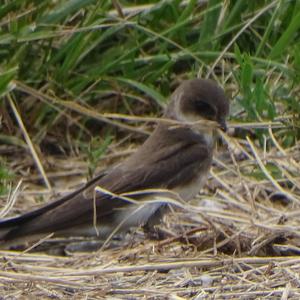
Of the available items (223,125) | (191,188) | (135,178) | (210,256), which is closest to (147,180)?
(135,178)

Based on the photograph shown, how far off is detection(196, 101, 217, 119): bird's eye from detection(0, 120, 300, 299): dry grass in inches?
5.5

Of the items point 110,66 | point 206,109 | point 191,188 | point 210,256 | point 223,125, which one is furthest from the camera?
point 110,66

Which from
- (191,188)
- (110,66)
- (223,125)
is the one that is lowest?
(191,188)

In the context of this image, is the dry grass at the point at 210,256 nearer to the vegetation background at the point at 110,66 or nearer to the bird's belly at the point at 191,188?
the bird's belly at the point at 191,188

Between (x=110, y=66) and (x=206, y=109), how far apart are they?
632 millimetres

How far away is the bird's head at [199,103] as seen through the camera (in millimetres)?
5875

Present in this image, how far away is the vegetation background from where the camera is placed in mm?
6188

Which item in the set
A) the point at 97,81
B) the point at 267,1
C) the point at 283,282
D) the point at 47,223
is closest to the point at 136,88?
the point at 97,81

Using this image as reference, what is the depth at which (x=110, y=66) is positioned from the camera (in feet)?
20.9

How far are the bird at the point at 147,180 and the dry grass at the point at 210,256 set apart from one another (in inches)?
4.0

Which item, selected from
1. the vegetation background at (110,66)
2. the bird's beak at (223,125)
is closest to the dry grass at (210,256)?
the bird's beak at (223,125)

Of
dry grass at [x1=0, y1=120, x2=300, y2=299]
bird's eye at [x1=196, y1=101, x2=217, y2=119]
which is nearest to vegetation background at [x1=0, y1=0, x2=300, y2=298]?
bird's eye at [x1=196, y1=101, x2=217, y2=119]

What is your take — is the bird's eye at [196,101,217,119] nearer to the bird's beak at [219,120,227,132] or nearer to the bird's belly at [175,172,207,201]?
the bird's beak at [219,120,227,132]

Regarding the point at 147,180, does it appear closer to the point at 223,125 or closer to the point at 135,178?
the point at 135,178
